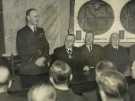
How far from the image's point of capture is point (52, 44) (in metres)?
6.91

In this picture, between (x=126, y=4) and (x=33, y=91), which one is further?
(x=126, y=4)

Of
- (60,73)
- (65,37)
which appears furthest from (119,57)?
(60,73)

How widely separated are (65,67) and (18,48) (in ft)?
9.91

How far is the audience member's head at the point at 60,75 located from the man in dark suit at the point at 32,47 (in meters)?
2.35

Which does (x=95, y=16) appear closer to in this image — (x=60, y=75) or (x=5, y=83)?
(x=60, y=75)

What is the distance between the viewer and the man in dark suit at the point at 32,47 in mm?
6012

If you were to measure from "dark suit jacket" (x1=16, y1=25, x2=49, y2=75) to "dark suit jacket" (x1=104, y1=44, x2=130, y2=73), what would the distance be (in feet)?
2.93

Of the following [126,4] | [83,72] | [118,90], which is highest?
[126,4]

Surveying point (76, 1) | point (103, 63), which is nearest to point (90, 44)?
point (76, 1)

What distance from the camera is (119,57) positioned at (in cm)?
623

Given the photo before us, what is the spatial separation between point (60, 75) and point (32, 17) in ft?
9.56

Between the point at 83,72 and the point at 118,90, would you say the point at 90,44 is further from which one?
the point at 118,90

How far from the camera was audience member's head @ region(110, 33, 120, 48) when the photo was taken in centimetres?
637

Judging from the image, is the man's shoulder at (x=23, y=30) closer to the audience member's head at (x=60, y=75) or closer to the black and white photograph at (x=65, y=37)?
the black and white photograph at (x=65, y=37)
